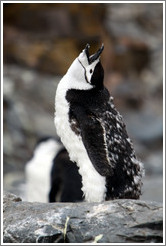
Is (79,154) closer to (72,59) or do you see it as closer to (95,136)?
Result: (95,136)

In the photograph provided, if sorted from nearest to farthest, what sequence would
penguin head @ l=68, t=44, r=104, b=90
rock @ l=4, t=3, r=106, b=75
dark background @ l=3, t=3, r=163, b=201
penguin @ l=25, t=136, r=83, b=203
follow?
penguin head @ l=68, t=44, r=104, b=90
penguin @ l=25, t=136, r=83, b=203
dark background @ l=3, t=3, r=163, b=201
rock @ l=4, t=3, r=106, b=75

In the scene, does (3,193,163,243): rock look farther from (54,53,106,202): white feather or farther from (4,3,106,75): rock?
(4,3,106,75): rock

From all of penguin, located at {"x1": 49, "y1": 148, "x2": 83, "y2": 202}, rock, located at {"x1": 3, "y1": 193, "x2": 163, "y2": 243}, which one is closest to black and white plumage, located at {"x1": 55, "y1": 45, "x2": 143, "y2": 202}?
rock, located at {"x1": 3, "y1": 193, "x2": 163, "y2": 243}

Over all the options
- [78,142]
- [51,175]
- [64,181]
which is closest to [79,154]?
[78,142]

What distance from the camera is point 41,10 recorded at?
13.9m

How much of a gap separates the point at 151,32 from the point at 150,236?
12.2 meters

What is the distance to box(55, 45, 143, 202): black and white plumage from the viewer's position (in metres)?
4.42

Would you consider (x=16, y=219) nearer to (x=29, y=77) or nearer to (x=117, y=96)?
(x=29, y=77)

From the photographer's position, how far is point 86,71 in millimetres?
4652

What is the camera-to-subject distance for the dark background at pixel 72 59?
39.7ft

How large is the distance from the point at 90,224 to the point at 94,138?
2.75 ft

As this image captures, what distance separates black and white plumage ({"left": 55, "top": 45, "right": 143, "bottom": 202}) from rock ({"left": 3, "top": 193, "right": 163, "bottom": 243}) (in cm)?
49

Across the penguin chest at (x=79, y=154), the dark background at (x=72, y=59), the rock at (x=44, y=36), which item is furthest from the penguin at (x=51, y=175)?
the rock at (x=44, y=36)

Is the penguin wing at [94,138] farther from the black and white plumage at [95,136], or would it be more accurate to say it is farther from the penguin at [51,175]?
the penguin at [51,175]
